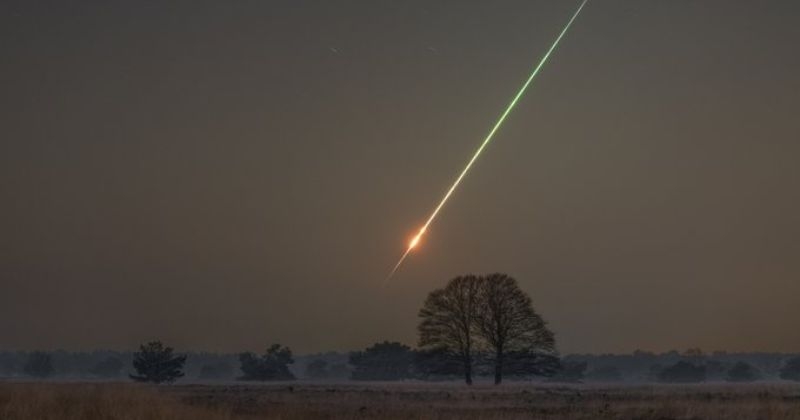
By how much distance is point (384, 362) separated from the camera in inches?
5049

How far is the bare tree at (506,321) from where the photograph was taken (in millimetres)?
84000

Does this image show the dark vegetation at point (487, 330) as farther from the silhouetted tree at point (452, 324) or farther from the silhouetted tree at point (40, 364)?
the silhouetted tree at point (40, 364)

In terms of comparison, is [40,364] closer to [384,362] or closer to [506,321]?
[384,362]

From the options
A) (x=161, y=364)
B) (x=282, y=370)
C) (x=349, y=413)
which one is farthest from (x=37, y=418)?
(x=282, y=370)

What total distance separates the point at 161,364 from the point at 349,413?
2712 inches

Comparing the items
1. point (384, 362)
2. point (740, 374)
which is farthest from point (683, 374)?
point (384, 362)

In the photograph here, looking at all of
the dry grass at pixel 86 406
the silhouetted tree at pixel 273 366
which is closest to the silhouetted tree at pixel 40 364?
the silhouetted tree at pixel 273 366

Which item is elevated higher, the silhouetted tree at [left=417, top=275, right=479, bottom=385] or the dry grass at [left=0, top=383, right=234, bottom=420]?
the silhouetted tree at [left=417, top=275, right=479, bottom=385]

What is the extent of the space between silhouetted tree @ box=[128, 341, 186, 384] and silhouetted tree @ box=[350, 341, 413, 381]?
3626 centimetres

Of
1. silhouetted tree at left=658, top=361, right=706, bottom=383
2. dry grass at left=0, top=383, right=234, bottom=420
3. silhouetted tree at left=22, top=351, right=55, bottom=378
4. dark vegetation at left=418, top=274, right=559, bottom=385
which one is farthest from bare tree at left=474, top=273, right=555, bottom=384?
silhouetted tree at left=22, top=351, right=55, bottom=378

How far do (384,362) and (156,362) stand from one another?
3926cm

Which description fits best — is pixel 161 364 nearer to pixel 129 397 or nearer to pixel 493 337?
pixel 493 337

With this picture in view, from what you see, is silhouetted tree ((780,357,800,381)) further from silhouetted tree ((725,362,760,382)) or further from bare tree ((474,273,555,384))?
bare tree ((474,273,555,384))

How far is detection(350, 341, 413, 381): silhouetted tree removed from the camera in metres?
127
